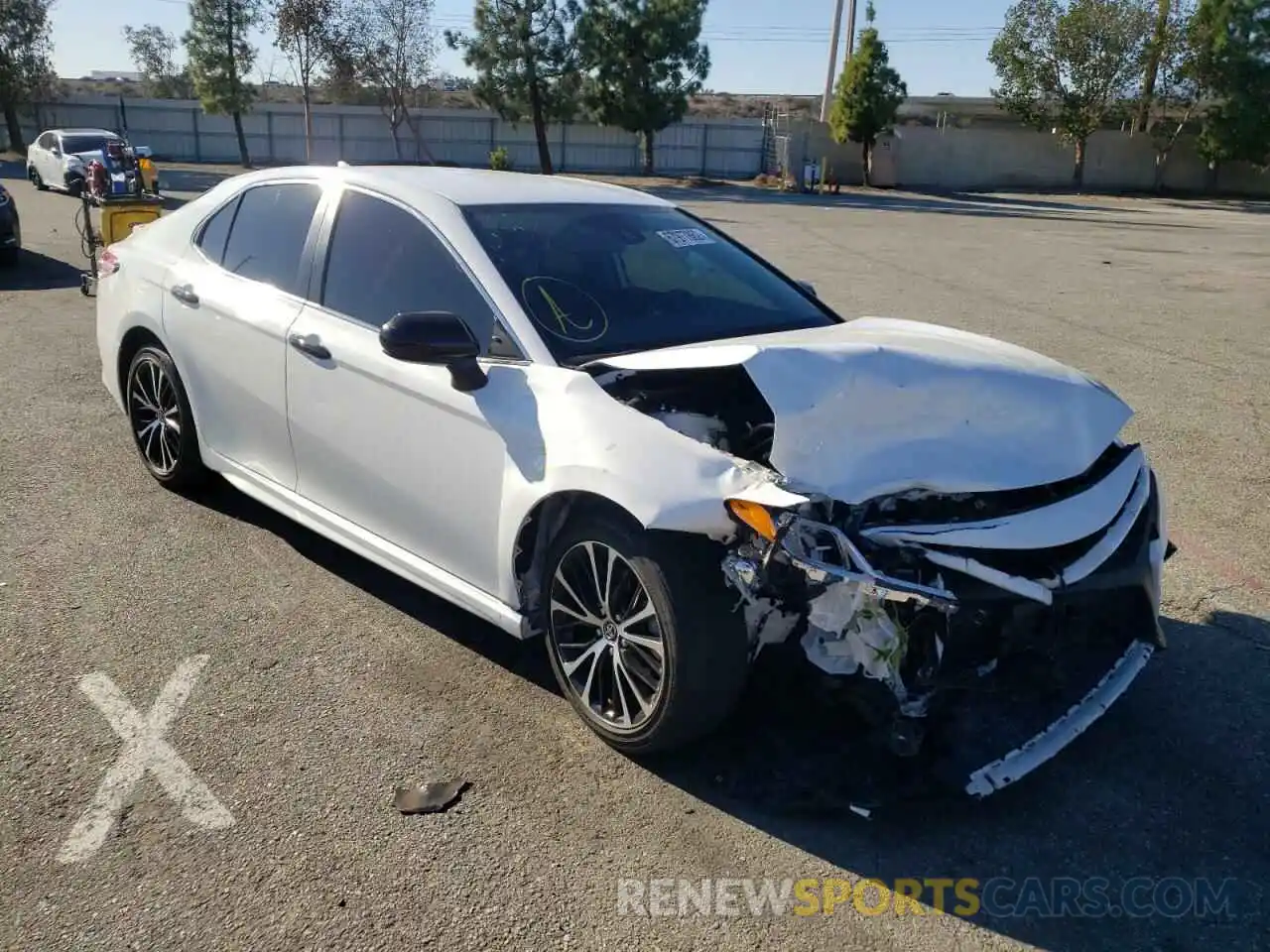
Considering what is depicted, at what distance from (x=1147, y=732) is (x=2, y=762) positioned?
3627 mm

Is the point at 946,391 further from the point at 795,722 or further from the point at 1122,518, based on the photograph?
the point at 795,722

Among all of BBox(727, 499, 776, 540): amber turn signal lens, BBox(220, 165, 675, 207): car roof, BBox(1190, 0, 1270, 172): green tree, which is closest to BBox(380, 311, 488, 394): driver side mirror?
BBox(220, 165, 675, 207): car roof

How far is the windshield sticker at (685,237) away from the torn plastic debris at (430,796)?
238cm

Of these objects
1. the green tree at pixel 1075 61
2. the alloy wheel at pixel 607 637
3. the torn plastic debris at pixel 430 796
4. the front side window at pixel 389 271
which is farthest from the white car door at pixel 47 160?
the green tree at pixel 1075 61

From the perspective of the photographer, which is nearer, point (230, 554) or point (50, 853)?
point (50, 853)

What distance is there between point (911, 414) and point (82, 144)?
28872 millimetres

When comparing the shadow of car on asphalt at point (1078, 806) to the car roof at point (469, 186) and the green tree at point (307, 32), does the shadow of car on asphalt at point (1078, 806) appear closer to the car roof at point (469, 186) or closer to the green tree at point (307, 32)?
the car roof at point (469, 186)

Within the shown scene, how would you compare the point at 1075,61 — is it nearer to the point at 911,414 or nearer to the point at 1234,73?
the point at 1234,73

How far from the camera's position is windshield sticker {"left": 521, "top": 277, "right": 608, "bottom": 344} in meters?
3.77

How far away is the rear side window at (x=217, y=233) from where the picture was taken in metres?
5.01

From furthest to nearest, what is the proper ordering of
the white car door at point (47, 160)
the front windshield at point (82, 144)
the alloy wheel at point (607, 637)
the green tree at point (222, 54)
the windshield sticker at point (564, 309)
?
the green tree at point (222, 54)
the white car door at point (47, 160)
the front windshield at point (82, 144)
the windshield sticker at point (564, 309)
the alloy wheel at point (607, 637)

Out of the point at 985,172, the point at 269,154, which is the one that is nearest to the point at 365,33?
the point at 269,154

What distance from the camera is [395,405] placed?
388 cm

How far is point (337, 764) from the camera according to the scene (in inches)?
133
